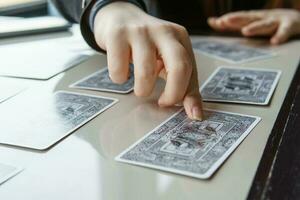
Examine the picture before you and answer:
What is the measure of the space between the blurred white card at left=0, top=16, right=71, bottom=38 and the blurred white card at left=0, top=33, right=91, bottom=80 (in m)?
0.07

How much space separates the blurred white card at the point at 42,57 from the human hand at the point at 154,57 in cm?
18

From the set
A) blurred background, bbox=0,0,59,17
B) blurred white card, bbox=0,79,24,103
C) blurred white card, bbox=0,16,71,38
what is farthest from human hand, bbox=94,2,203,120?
blurred background, bbox=0,0,59,17

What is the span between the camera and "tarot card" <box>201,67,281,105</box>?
0.70m

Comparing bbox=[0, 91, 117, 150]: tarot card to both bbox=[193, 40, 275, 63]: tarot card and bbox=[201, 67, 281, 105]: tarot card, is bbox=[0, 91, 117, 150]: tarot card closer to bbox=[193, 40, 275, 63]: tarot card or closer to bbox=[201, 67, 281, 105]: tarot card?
bbox=[201, 67, 281, 105]: tarot card

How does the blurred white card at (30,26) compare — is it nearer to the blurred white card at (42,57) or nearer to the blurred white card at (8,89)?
the blurred white card at (42,57)

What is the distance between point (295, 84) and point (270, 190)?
376 mm

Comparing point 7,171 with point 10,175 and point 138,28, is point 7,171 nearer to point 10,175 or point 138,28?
point 10,175

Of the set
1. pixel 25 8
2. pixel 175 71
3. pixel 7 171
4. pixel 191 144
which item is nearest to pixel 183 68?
pixel 175 71

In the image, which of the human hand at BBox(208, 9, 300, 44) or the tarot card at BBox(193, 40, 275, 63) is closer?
the tarot card at BBox(193, 40, 275, 63)

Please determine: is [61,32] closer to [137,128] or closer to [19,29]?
[19,29]

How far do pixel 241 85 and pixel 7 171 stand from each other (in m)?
0.43

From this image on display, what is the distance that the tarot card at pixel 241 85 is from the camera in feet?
2.30

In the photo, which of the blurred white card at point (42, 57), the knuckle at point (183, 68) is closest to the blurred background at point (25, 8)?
the blurred white card at point (42, 57)

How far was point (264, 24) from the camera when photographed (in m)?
1.14
